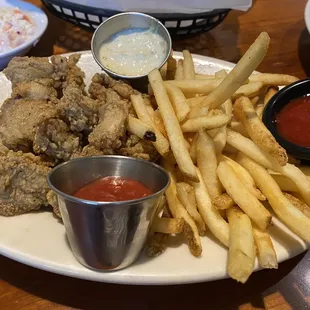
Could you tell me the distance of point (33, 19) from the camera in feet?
11.5

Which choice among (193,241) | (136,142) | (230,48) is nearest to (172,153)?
(136,142)

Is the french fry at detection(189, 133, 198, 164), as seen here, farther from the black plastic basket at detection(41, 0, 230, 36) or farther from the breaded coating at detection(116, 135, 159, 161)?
the black plastic basket at detection(41, 0, 230, 36)

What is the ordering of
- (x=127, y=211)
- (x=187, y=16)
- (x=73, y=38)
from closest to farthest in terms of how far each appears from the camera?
(x=127, y=211) < (x=187, y=16) < (x=73, y=38)

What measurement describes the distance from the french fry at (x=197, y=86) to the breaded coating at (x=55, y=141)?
0.56 meters

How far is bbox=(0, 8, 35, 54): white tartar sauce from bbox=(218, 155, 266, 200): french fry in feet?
6.00

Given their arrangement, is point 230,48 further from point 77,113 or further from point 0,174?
point 0,174

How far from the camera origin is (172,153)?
2.11 meters

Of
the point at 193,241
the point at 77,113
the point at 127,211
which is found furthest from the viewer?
the point at 77,113

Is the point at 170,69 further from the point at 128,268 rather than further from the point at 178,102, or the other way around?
the point at 128,268

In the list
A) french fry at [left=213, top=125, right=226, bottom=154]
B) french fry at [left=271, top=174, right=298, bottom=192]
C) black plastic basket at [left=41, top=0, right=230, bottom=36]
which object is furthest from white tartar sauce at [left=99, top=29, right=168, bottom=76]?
french fry at [left=271, top=174, right=298, bottom=192]

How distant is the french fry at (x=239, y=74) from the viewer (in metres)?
1.95

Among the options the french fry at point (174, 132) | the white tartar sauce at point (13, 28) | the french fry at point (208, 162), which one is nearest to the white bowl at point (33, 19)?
the white tartar sauce at point (13, 28)

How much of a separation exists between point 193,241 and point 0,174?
802 mm

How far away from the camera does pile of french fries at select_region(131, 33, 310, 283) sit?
1.83 meters
